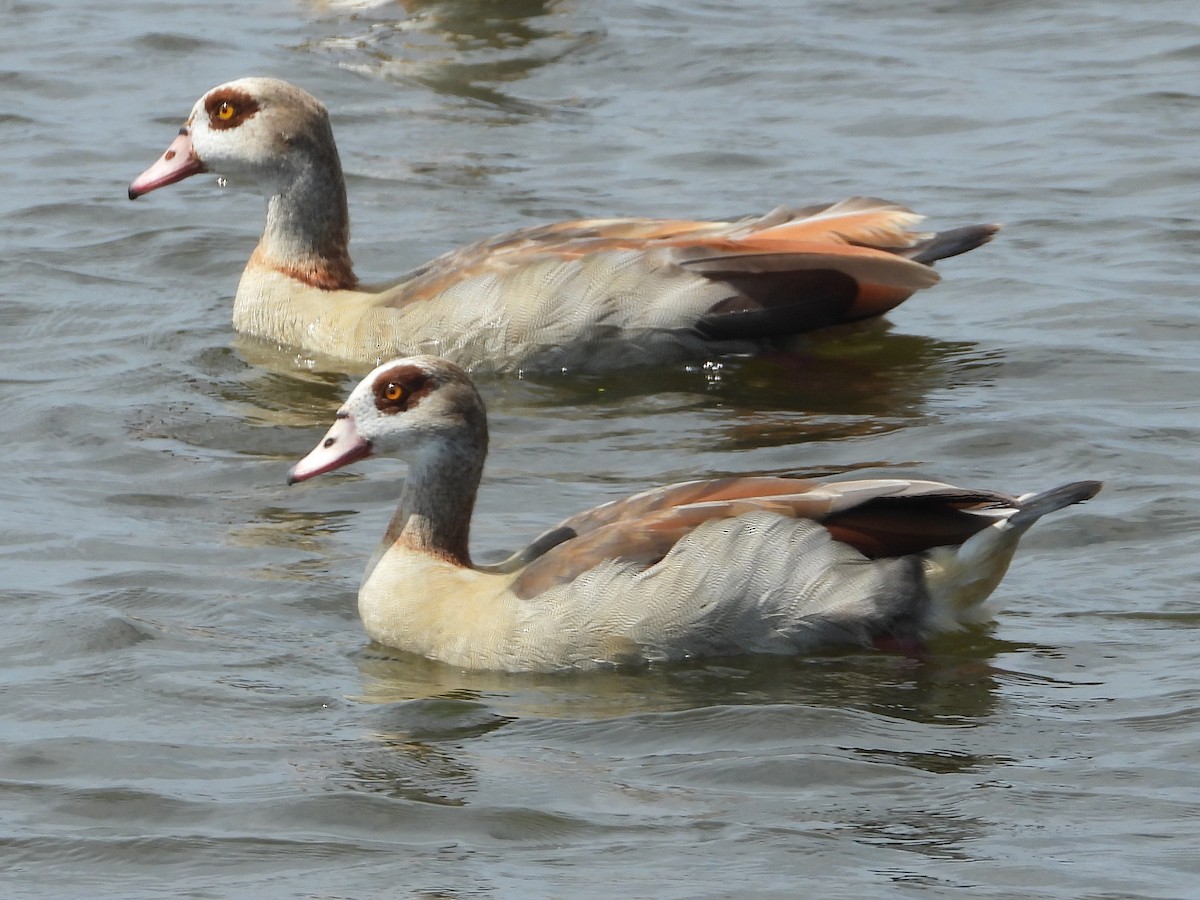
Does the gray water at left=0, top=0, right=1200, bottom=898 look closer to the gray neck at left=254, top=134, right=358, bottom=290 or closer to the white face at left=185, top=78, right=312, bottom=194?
the gray neck at left=254, top=134, right=358, bottom=290

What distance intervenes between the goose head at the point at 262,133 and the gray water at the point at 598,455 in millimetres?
857

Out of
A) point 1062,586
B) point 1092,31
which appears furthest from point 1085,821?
point 1092,31

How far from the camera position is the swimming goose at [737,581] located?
8023mm

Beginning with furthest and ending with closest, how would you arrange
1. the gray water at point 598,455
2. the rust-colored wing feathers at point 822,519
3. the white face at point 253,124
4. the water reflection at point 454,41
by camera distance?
the water reflection at point 454,41 < the white face at point 253,124 < the rust-colored wing feathers at point 822,519 < the gray water at point 598,455

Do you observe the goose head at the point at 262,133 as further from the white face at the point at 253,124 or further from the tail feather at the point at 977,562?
the tail feather at the point at 977,562

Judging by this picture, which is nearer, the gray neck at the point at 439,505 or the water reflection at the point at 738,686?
the water reflection at the point at 738,686

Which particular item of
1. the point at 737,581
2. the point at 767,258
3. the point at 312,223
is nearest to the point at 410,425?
the point at 737,581

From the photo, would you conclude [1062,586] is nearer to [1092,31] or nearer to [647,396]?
[647,396]

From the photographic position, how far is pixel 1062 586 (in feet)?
28.8

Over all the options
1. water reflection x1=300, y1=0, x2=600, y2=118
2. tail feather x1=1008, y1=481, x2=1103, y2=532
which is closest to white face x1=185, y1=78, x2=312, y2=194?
water reflection x1=300, y1=0, x2=600, y2=118

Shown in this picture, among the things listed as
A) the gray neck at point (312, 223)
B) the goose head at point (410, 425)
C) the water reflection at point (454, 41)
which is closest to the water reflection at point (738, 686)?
the goose head at point (410, 425)

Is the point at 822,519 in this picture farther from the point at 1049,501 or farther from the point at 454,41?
the point at 454,41

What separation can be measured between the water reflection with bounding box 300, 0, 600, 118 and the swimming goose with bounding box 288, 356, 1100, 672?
28.9 ft

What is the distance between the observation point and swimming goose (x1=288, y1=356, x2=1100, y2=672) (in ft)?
26.3
